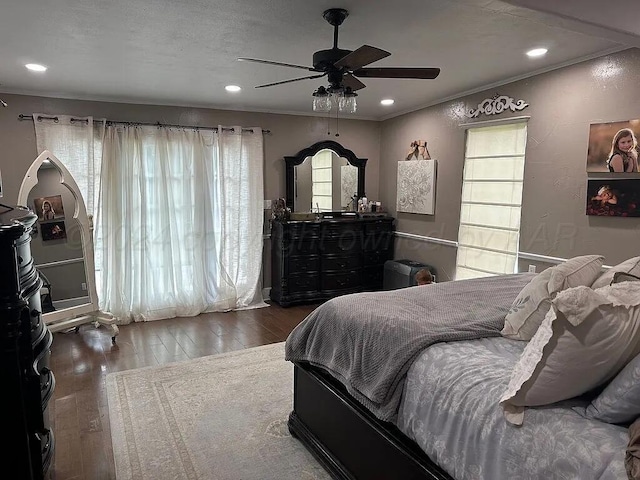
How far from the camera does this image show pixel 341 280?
5.60 m

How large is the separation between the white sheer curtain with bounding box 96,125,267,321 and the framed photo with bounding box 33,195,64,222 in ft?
1.85

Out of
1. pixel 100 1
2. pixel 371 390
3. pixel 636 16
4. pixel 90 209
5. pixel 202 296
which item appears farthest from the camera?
pixel 202 296

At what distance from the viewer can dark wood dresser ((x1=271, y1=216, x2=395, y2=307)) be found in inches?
209

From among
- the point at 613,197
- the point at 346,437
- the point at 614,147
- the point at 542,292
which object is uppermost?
the point at 614,147

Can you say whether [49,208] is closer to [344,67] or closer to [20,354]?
[20,354]

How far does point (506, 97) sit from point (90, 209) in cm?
425

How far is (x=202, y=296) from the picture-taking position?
5160 mm

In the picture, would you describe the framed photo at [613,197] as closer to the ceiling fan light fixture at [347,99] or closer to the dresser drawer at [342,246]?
the ceiling fan light fixture at [347,99]

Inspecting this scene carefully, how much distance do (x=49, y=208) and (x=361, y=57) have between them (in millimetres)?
3272

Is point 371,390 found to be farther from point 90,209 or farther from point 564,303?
point 90,209

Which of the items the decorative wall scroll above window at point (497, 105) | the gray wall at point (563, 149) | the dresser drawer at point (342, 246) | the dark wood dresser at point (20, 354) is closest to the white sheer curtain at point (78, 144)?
the dresser drawer at point (342, 246)

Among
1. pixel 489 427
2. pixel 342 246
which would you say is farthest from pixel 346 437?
pixel 342 246

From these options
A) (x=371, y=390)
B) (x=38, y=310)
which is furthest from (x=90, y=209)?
(x=371, y=390)

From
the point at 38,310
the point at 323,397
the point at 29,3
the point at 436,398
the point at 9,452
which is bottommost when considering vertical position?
the point at 323,397
